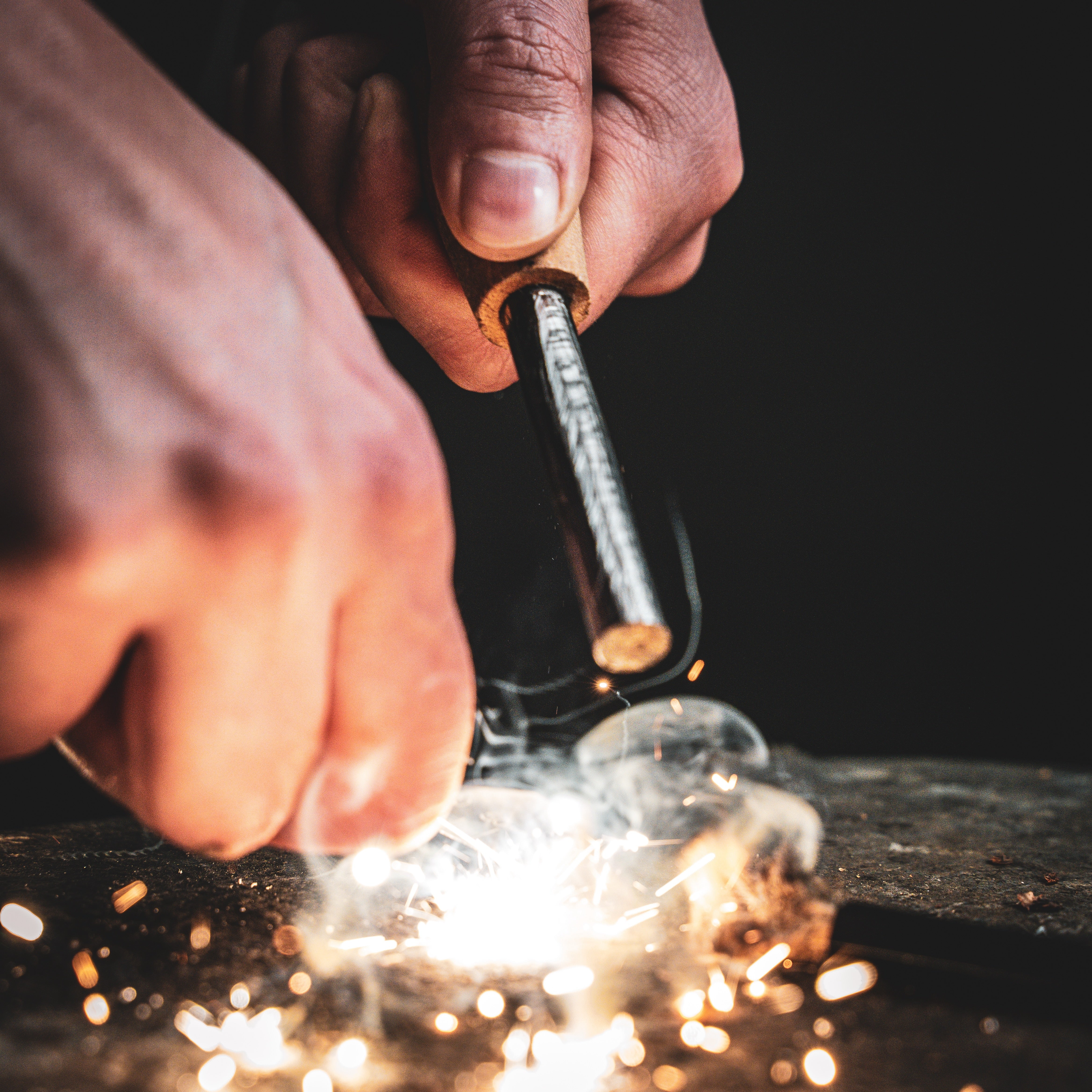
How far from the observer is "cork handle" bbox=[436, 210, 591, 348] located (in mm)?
954

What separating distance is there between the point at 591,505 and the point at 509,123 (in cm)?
48

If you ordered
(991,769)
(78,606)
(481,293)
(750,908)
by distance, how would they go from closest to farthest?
(78,606) < (750,908) < (481,293) < (991,769)

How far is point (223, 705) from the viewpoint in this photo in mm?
639

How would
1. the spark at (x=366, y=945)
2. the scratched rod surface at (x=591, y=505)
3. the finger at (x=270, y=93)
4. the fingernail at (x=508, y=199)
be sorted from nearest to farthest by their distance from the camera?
1. the scratched rod surface at (x=591, y=505)
2. the spark at (x=366, y=945)
3. the fingernail at (x=508, y=199)
4. the finger at (x=270, y=93)

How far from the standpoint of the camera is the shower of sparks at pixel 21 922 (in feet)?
2.50

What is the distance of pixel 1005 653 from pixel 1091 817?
89 cm

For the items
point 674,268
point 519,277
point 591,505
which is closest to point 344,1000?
point 591,505

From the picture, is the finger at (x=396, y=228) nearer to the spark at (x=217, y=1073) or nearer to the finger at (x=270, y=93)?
the finger at (x=270, y=93)

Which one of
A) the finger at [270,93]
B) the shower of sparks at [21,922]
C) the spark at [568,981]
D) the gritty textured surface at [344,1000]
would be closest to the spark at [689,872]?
the gritty textured surface at [344,1000]

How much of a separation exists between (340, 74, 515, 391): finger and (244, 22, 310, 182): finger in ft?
0.68

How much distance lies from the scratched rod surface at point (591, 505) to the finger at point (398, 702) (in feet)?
0.34

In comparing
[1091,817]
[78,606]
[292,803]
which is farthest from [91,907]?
[1091,817]

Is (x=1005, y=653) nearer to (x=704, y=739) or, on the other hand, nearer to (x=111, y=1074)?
(x=704, y=739)

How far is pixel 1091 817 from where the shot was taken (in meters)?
1.32
